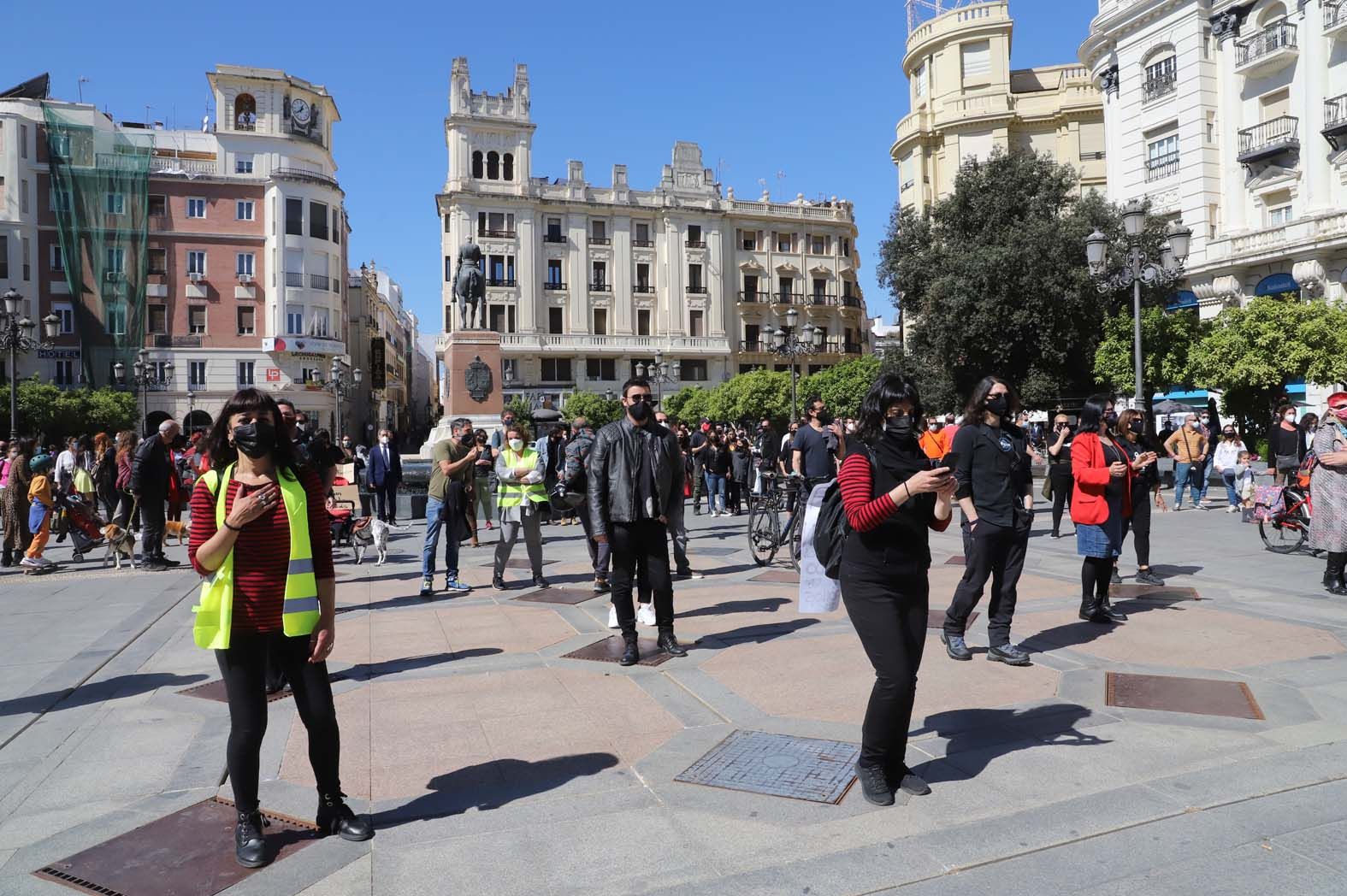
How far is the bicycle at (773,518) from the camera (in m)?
10.8

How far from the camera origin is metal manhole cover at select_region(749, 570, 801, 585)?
974 centimetres

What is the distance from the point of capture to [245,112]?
51.8 m

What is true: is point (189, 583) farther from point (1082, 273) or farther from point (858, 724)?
point (1082, 273)

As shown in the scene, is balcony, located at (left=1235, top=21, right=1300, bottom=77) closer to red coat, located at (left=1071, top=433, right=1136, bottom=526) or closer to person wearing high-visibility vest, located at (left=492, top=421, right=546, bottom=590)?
red coat, located at (left=1071, top=433, right=1136, bottom=526)

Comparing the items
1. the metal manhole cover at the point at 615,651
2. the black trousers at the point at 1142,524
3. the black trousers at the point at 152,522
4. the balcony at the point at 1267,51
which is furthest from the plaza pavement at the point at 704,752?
the balcony at the point at 1267,51

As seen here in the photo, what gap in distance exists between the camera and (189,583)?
10359 millimetres

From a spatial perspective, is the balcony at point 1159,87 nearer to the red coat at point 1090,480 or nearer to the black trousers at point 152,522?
A: the red coat at point 1090,480

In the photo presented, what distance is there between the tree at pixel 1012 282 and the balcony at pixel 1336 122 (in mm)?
5240

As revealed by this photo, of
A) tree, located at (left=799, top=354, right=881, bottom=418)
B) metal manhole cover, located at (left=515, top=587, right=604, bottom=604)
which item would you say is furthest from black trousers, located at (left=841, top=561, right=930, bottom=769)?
tree, located at (left=799, top=354, right=881, bottom=418)

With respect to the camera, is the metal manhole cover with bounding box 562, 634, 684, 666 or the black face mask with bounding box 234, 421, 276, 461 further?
the metal manhole cover with bounding box 562, 634, 684, 666

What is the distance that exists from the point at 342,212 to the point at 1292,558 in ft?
183

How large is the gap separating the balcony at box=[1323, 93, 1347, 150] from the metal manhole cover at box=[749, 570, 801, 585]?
90.1 ft

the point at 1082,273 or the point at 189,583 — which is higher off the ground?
the point at 1082,273

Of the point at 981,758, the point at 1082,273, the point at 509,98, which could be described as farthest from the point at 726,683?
the point at 509,98
